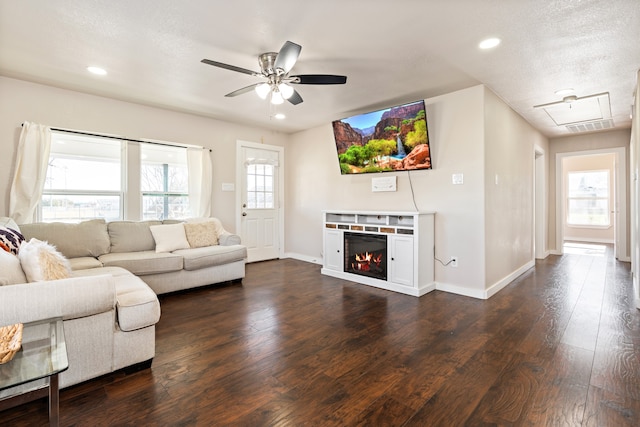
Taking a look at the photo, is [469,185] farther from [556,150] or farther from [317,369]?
[556,150]

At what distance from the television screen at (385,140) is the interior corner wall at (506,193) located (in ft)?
2.34

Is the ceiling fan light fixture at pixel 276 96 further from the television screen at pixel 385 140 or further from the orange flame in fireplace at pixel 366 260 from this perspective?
the orange flame in fireplace at pixel 366 260

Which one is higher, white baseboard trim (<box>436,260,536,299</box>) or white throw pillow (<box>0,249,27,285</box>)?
white throw pillow (<box>0,249,27,285</box>)

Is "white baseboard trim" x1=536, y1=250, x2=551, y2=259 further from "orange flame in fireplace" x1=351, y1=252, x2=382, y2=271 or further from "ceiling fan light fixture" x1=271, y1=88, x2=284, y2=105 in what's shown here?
"ceiling fan light fixture" x1=271, y1=88, x2=284, y2=105

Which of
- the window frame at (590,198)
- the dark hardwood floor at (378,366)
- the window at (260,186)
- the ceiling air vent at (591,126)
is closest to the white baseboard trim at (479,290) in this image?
the dark hardwood floor at (378,366)

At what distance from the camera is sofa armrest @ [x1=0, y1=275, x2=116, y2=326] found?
5.03 ft

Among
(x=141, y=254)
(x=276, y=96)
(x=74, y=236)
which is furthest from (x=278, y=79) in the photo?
(x=74, y=236)

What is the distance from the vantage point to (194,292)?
3.75m

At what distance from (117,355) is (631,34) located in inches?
169

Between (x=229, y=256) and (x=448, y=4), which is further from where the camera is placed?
(x=229, y=256)

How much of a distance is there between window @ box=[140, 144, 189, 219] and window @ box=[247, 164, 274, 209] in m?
1.09

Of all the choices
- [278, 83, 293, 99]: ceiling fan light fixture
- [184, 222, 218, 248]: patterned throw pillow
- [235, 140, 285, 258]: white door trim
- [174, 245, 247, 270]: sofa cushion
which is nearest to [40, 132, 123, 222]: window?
[184, 222, 218, 248]: patterned throw pillow

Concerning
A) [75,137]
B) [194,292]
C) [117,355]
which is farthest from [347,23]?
[75,137]

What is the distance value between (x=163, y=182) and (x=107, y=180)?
68cm
